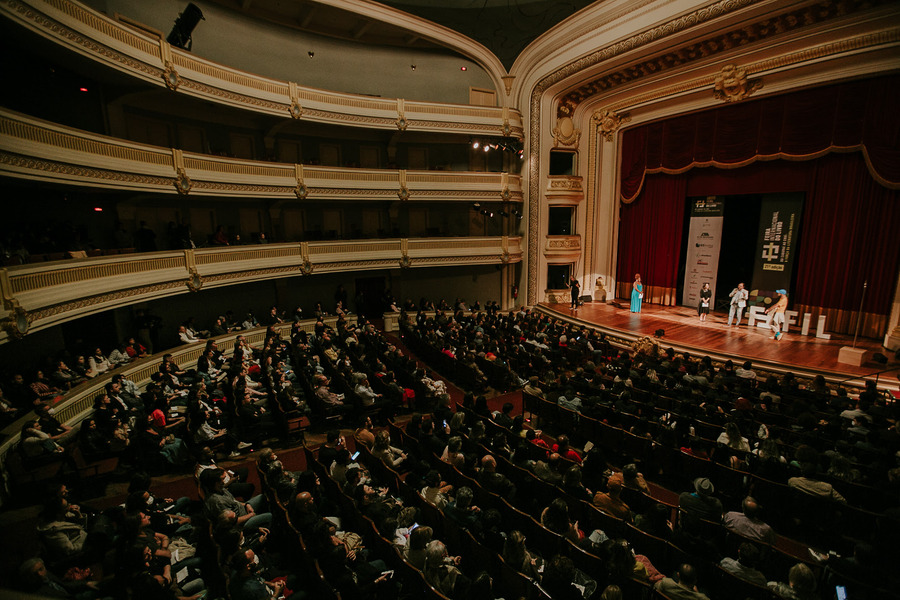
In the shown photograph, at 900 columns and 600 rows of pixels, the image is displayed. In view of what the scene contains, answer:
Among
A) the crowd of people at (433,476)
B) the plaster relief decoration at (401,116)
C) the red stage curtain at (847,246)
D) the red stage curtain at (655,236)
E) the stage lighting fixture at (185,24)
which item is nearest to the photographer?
the crowd of people at (433,476)

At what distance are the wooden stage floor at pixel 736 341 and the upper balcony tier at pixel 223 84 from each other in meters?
8.45

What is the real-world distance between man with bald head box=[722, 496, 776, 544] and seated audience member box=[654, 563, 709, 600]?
122 centimetres

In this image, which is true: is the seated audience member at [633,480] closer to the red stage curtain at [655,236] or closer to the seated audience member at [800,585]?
the seated audience member at [800,585]

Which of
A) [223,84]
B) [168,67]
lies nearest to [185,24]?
[223,84]

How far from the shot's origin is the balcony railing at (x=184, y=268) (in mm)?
6957

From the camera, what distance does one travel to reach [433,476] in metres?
5.09

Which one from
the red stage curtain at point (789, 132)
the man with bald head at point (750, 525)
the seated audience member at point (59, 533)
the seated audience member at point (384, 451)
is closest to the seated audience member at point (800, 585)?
the man with bald head at point (750, 525)

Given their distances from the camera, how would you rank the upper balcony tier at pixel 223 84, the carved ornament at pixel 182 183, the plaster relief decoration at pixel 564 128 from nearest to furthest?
the upper balcony tier at pixel 223 84 → the carved ornament at pixel 182 183 → the plaster relief decoration at pixel 564 128

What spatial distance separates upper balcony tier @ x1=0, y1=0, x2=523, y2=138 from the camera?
8.08 metres

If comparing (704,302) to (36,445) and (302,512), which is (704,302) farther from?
(36,445)

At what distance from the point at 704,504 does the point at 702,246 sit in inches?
541

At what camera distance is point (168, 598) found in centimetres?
340

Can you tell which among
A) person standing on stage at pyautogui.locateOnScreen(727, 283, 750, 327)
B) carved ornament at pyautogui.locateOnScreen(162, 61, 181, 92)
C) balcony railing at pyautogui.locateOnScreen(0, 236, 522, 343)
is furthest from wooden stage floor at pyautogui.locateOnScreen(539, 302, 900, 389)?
carved ornament at pyautogui.locateOnScreen(162, 61, 181, 92)

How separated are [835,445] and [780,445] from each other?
626 millimetres
